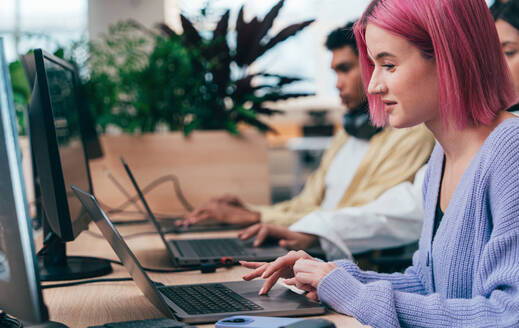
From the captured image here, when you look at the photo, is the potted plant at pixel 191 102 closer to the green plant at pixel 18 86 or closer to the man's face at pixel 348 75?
the man's face at pixel 348 75

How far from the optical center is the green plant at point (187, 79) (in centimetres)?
205

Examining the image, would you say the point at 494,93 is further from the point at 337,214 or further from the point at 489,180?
the point at 337,214

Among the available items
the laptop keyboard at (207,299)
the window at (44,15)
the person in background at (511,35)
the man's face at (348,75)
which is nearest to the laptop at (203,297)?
the laptop keyboard at (207,299)

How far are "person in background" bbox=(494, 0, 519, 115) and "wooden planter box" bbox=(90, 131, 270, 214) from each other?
937mm

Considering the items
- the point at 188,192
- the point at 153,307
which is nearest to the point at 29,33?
the point at 188,192

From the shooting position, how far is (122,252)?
73cm

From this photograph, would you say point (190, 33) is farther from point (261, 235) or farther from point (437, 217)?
point (437, 217)

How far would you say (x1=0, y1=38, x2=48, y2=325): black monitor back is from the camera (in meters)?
0.49

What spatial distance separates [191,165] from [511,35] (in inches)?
46.6

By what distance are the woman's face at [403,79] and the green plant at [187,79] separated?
1.18 metres

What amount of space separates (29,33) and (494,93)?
1.80 m

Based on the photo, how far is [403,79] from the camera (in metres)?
0.89

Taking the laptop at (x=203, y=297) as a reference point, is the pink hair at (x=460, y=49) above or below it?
above

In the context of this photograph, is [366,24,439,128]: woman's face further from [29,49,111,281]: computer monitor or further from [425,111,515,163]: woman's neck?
[29,49,111,281]: computer monitor
